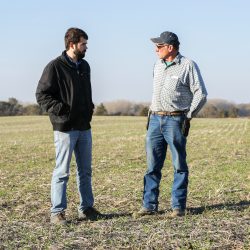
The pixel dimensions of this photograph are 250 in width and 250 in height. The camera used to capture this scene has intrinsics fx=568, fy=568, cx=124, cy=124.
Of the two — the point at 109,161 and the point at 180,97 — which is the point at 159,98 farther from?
the point at 109,161

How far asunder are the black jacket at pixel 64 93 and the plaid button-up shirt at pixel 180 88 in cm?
100

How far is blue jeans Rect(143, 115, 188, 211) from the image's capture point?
24.2ft

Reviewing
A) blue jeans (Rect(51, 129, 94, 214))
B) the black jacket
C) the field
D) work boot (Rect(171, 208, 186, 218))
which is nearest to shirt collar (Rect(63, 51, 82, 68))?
the black jacket

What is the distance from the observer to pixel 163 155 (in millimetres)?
7672

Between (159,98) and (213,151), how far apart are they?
10.6 m

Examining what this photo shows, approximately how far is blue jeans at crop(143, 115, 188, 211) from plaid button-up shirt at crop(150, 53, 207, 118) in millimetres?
166

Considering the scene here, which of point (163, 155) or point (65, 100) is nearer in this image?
point (65, 100)

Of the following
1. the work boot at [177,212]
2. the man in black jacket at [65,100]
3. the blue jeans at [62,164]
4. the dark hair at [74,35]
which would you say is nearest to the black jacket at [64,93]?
the man in black jacket at [65,100]

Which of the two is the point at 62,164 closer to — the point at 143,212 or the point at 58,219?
the point at 58,219

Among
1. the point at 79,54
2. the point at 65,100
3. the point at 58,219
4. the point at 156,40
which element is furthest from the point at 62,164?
the point at 156,40

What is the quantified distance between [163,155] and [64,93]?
5.31ft

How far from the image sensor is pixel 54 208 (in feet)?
23.0

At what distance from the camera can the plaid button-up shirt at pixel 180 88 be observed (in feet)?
23.7

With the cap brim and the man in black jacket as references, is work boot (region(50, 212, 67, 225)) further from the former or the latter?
the cap brim
